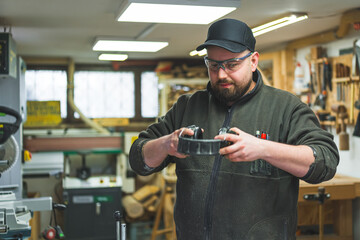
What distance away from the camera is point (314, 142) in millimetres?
1645

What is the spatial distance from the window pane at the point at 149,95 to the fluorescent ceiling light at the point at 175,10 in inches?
173

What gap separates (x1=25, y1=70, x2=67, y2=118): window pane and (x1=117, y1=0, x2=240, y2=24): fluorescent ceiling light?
13.8 feet

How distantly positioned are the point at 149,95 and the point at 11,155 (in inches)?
172

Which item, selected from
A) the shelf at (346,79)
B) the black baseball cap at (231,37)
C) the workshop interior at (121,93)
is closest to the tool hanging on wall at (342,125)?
the workshop interior at (121,93)

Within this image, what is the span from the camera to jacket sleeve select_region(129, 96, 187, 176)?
6.30 feet

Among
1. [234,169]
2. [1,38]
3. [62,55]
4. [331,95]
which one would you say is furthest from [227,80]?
[62,55]

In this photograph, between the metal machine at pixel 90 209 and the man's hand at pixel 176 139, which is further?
the metal machine at pixel 90 209

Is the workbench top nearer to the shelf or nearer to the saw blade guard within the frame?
the shelf

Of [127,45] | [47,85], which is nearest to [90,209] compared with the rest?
[47,85]

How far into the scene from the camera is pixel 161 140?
174 centimetres

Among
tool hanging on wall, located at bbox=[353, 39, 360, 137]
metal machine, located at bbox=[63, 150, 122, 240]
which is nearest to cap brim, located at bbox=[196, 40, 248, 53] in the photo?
tool hanging on wall, located at bbox=[353, 39, 360, 137]

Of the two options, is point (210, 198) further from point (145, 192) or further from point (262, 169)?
point (145, 192)

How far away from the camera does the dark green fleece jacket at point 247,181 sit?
1.79 metres

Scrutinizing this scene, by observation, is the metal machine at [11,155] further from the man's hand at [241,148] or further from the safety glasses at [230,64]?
the man's hand at [241,148]
